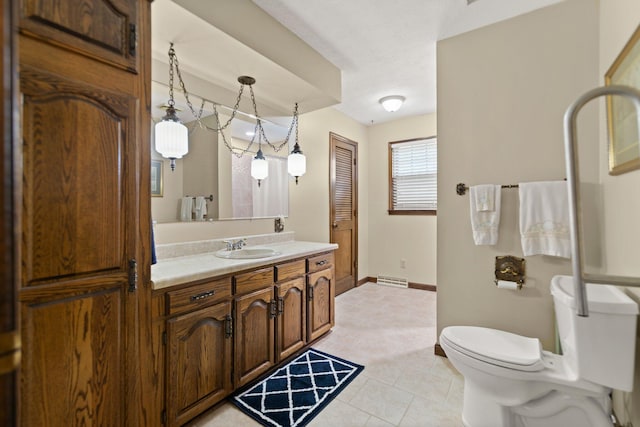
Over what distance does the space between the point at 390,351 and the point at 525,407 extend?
1062 mm

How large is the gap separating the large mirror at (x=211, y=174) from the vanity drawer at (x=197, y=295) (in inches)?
28.4

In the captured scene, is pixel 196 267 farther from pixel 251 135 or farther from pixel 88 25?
pixel 251 135

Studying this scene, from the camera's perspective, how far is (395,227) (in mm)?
4289

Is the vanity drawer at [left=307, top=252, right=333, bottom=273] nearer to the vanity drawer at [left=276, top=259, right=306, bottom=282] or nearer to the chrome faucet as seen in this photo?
the vanity drawer at [left=276, top=259, right=306, bottom=282]

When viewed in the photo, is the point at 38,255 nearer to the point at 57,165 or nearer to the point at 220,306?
the point at 57,165

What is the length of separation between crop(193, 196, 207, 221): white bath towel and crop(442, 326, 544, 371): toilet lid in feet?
6.27

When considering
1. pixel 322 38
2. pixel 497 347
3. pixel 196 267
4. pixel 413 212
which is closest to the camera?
pixel 497 347

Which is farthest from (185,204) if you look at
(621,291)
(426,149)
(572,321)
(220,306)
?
(426,149)

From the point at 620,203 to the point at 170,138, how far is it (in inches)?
103

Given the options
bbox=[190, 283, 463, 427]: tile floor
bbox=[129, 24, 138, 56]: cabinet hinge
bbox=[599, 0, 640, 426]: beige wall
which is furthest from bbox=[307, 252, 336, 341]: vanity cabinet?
bbox=[599, 0, 640, 426]: beige wall

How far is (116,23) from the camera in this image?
3.75 ft

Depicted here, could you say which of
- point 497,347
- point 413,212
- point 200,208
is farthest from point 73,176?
point 413,212

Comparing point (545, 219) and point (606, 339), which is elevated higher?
point (545, 219)

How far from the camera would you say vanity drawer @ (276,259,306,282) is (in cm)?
209
